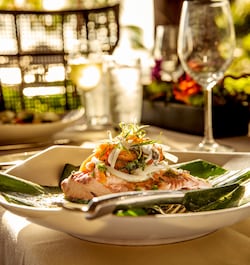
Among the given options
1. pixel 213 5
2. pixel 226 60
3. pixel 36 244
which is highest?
pixel 213 5

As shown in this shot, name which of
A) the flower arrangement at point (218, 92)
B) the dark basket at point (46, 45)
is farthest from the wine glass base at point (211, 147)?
the dark basket at point (46, 45)

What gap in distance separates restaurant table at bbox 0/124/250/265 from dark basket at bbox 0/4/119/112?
1454 mm

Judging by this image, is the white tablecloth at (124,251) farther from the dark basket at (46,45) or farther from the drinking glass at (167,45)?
the drinking glass at (167,45)

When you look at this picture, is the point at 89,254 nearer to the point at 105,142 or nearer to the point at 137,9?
the point at 105,142

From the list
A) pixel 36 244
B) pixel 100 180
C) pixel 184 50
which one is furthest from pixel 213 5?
pixel 36 244

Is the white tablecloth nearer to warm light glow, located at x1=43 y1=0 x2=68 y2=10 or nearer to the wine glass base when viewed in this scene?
the wine glass base

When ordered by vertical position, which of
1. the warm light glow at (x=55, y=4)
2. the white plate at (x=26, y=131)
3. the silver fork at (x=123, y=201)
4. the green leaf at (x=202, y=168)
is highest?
the warm light glow at (x=55, y=4)

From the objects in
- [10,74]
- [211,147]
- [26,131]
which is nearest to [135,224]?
[211,147]

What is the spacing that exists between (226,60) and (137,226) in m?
0.80

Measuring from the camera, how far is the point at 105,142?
0.81m

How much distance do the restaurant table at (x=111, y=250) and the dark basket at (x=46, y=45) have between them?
145cm

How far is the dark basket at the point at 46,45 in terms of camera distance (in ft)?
7.27

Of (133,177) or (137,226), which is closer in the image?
(137,226)

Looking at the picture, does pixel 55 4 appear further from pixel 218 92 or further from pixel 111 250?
pixel 111 250
